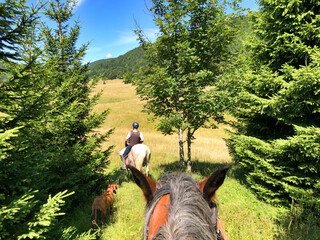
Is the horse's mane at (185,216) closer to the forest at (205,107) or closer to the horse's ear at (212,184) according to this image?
the horse's ear at (212,184)

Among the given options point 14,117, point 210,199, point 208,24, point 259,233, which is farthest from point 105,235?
point 208,24

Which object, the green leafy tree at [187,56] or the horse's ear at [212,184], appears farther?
the green leafy tree at [187,56]

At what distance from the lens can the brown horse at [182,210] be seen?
108 centimetres

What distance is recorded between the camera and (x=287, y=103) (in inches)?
213

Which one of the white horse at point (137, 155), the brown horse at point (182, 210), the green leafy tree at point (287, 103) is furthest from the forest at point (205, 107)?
the brown horse at point (182, 210)

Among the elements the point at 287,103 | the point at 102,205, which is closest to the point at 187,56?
the point at 287,103

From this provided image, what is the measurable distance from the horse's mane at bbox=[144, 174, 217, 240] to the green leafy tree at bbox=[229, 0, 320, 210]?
505cm

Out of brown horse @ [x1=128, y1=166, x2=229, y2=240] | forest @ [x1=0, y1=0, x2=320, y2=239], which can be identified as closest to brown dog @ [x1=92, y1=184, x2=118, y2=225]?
forest @ [x1=0, y1=0, x2=320, y2=239]

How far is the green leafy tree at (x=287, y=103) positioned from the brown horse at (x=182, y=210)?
489cm

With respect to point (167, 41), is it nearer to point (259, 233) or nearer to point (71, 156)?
point (71, 156)

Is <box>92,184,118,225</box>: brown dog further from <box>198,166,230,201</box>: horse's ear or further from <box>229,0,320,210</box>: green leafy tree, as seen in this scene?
<box>229,0,320,210</box>: green leafy tree

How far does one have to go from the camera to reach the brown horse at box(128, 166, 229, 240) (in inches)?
Result: 42.6

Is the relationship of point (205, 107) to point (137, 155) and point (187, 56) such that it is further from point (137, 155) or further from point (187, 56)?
point (137, 155)

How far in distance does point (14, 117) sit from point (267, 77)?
23.8 ft
